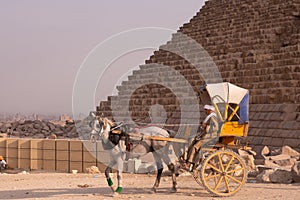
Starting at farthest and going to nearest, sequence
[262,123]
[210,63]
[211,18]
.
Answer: [211,18] → [210,63] → [262,123]

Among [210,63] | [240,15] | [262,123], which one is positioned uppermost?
[240,15]

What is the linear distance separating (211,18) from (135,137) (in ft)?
65.8

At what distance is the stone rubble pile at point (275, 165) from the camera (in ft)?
30.3

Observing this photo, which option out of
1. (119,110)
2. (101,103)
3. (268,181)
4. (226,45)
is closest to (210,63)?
(226,45)

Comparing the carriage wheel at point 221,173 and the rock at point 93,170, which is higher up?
the carriage wheel at point 221,173

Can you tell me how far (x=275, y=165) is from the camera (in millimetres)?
10828

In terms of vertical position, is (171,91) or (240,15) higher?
(240,15)

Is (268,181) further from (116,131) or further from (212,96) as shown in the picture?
(116,131)

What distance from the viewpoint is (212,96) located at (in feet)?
26.7

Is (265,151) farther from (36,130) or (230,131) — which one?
(36,130)

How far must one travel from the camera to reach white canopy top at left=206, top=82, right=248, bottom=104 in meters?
8.06

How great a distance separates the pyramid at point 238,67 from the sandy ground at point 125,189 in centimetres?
384

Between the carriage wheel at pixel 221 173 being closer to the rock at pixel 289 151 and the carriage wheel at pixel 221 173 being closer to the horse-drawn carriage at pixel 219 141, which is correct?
the horse-drawn carriage at pixel 219 141

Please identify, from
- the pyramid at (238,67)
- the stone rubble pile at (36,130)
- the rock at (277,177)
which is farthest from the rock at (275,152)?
the stone rubble pile at (36,130)
